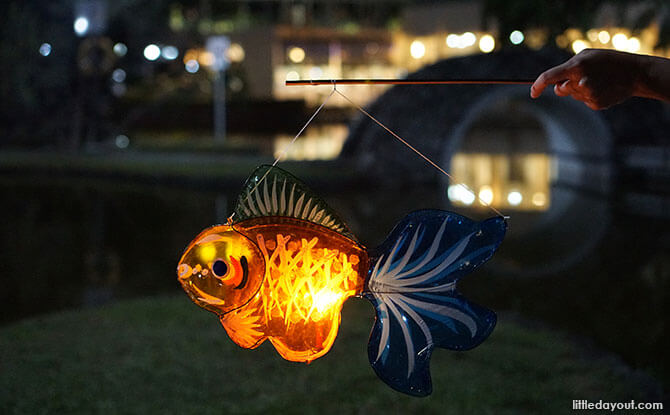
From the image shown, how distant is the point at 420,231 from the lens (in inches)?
84.3

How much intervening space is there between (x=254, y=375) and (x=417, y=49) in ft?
86.7

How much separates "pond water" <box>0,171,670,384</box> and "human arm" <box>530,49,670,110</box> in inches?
116

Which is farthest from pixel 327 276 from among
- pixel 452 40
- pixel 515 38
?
pixel 452 40

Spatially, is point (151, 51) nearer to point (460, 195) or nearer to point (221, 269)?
point (460, 195)

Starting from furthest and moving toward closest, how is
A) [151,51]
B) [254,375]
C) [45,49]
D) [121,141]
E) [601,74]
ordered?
[121,141], [151,51], [45,49], [254,375], [601,74]

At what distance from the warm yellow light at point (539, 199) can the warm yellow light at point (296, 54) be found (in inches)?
782

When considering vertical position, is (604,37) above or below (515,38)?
above

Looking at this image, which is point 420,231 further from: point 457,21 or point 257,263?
point 457,21

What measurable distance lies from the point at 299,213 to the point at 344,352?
268cm

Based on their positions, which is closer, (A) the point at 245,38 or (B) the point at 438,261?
(B) the point at 438,261

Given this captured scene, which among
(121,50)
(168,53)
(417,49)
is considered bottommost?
(121,50)

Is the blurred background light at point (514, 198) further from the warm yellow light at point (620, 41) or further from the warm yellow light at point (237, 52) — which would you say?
the warm yellow light at point (237, 52)

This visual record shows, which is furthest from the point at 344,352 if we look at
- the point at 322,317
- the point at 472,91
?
the point at 472,91

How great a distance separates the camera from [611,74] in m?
2.04
